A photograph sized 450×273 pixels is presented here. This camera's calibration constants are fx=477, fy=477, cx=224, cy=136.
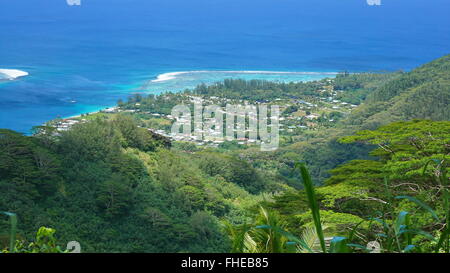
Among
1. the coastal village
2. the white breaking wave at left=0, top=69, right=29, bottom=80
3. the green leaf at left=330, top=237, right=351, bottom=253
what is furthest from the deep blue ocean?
the green leaf at left=330, top=237, right=351, bottom=253

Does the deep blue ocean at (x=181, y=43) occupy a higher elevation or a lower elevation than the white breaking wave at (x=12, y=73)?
higher

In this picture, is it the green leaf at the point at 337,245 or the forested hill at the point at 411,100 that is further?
the forested hill at the point at 411,100

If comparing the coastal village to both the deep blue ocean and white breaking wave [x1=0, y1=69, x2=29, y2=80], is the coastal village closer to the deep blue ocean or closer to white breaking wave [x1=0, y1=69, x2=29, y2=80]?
the deep blue ocean

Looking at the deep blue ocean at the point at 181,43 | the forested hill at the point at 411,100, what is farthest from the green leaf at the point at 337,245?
the forested hill at the point at 411,100

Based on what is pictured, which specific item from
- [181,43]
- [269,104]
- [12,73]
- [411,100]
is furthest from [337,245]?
[181,43]

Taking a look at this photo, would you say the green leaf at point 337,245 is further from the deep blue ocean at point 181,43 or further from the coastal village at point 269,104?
the deep blue ocean at point 181,43

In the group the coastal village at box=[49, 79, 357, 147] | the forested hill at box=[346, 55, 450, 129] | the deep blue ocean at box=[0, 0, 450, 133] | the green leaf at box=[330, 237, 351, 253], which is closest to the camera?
the green leaf at box=[330, 237, 351, 253]
